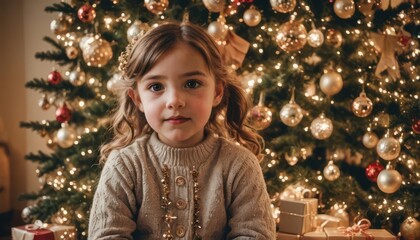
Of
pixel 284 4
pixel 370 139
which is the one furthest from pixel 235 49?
pixel 370 139

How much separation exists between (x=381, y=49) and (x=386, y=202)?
1.88ft

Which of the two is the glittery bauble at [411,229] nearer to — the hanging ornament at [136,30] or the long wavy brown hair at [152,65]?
the long wavy brown hair at [152,65]

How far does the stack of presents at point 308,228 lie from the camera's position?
168 centimetres

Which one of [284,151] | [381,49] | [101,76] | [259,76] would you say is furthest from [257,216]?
[101,76]

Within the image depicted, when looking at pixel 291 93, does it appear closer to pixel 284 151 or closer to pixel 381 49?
pixel 284 151

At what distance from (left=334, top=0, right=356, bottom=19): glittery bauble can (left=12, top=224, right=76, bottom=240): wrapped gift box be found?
119 cm

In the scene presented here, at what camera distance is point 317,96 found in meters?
1.96

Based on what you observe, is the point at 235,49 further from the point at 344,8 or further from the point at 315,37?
the point at 344,8

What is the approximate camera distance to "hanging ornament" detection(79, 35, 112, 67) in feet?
5.92

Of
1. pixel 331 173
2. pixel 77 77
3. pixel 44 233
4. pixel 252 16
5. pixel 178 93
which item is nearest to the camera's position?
pixel 178 93

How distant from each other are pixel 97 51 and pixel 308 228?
976 mm

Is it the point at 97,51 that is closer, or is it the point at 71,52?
the point at 97,51

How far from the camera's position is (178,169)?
1301mm

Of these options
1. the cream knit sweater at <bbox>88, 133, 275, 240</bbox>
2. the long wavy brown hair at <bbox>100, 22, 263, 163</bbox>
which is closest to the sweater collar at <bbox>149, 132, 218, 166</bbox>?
the cream knit sweater at <bbox>88, 133, 275, 240</bbox>
